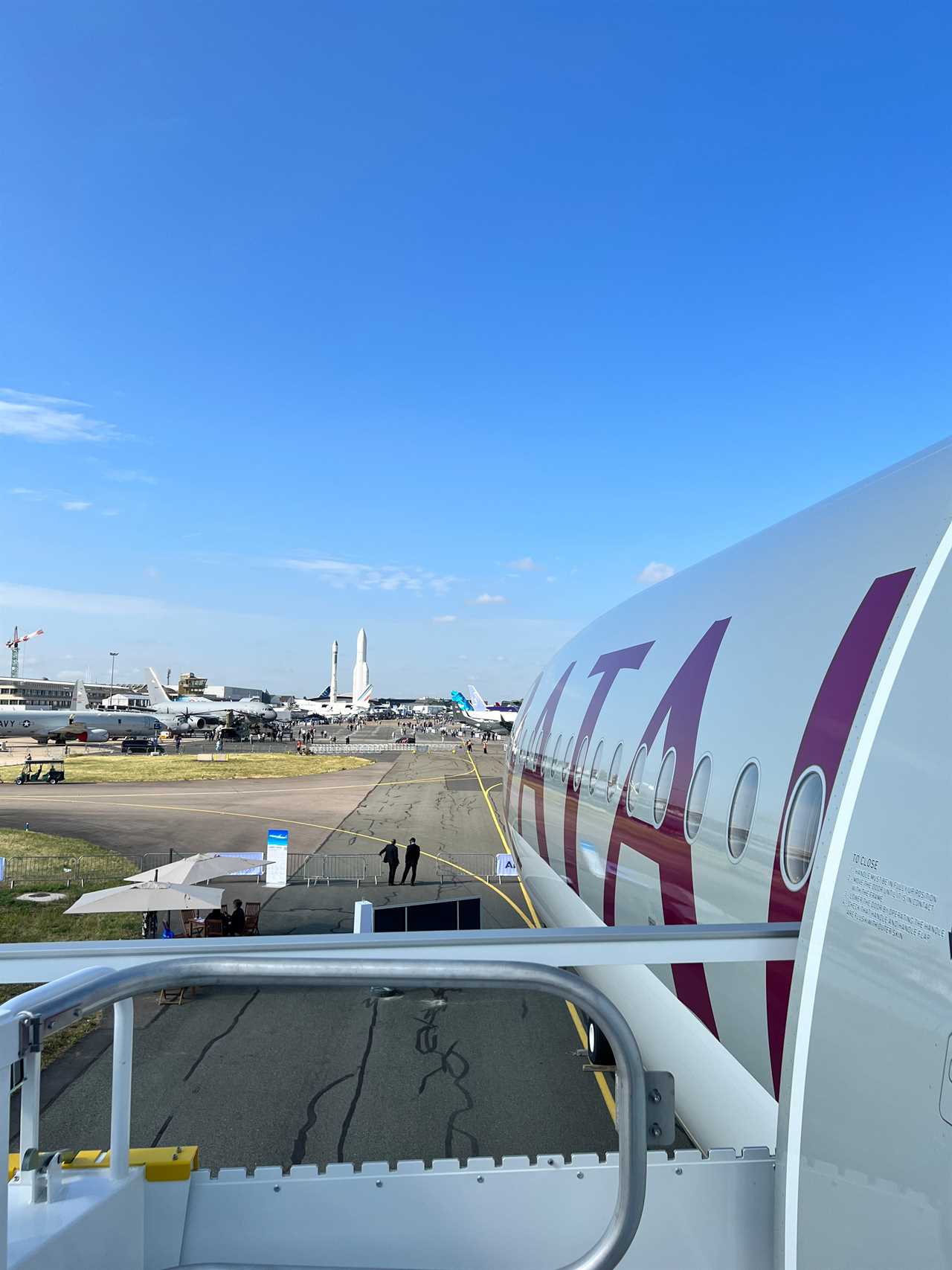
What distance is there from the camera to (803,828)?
4539mm

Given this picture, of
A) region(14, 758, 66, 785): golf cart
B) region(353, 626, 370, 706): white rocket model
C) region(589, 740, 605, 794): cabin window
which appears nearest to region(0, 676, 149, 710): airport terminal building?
region(353, 626, 370, 706): white rocket model

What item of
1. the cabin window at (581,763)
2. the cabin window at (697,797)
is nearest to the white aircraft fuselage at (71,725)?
the cabin window at (581,763)

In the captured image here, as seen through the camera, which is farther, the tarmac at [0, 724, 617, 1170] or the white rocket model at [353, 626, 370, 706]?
the white rocket model at [353, 626, 370, 706]

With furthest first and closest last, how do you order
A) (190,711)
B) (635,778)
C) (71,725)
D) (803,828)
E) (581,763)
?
(190,711)
(71,725)
(581,763)
(635,778)
(803,828)

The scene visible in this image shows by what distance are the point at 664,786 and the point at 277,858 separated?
1678 centimetres

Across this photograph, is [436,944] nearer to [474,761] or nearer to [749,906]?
[749,906]

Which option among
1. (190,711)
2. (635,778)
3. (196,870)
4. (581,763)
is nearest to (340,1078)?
(581,763)

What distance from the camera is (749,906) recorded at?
4.99 m

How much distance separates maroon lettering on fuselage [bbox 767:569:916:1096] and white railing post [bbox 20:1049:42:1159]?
10.3ft

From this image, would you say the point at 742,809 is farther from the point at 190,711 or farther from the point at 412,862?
the point at 190,711

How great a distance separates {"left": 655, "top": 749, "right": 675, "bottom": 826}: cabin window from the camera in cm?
670

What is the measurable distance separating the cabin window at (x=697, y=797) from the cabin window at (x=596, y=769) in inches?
117

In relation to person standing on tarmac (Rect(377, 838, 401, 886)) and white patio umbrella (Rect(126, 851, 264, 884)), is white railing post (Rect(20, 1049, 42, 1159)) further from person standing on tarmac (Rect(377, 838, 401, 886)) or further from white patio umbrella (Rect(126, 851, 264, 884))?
person standing on tarmac (Rect(377, 838, 401, 886))

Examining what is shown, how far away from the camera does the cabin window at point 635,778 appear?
751 cm
